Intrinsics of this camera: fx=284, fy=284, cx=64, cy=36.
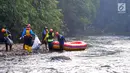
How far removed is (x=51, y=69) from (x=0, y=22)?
12.7 meters

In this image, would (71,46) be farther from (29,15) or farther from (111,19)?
(111,19)

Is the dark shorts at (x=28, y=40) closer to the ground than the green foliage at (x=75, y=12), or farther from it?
closer to the ground

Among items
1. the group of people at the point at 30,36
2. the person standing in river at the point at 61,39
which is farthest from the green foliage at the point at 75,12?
the person standing in river at the point at 61,39

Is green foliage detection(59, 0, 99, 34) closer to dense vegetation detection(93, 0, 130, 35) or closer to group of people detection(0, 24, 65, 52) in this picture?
dense vegetation detection(93, 0, 130, 35)

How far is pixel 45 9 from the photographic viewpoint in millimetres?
29438

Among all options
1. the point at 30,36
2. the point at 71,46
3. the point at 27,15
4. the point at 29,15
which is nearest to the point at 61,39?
the point at 71,46

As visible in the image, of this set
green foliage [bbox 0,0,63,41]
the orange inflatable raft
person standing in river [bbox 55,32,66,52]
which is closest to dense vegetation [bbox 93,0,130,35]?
green foliage [bbox 0,0,63,41]

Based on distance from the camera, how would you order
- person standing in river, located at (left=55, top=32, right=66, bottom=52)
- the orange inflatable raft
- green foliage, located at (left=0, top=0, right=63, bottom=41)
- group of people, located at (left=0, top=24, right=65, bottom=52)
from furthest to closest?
green foliage, located at (left=0, top=0, right=63, bottom=41) < the orange inflatable raft < person standing in river, located at (left=55, top=32, right=66, bottom=52) < group of people, located at (left=0, top=24, right=65, bottom=52)

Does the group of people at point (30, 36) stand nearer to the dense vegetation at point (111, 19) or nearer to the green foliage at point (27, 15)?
the green foliage at point (27, 15)

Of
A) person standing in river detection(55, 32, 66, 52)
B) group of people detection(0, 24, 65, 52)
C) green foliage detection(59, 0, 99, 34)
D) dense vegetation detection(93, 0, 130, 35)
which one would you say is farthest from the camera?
dense vegetation detection(93, 0, 130, 35)

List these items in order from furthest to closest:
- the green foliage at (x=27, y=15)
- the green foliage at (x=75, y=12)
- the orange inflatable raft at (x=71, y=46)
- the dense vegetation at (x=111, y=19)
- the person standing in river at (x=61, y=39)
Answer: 1. the dense vegetation at (x=111, y=19)
2. the green foliage at (x=75, y=12)
3. the green foliage at (x=27, y=15)
4. the orange inflatable raft at (x=71, y=46)
5. the person standing in river at (x=61, y=39)

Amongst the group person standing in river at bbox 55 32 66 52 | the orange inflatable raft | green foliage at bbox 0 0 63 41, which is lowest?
the orange inflatable raft

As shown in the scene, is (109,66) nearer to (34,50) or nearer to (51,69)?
(51,69)

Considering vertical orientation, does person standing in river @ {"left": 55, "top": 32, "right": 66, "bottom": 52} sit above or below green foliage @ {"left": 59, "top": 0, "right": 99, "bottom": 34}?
below
